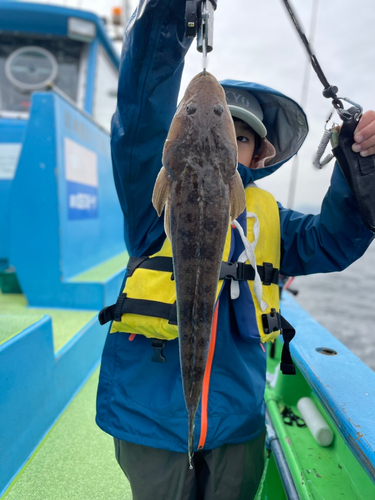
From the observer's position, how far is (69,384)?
134 inches

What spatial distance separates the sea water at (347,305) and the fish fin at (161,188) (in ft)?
30.5

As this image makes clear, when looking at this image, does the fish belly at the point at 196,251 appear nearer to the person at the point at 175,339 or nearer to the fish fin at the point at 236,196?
the fish fin at the point at 236,196

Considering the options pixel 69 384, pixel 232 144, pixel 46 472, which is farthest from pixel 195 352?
pixel 69 384

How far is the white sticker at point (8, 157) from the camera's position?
5.69m

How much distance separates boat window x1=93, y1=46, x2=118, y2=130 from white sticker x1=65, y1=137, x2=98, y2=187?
5.43 feet

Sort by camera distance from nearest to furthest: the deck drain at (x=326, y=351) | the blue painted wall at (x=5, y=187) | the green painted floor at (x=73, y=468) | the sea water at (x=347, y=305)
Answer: the green painted floor at (x=73, y=468)
the deck drain at (x=326, y=351)
the blue painted wall at (x=5, y=187)
the sea water at (x=347, y=305)

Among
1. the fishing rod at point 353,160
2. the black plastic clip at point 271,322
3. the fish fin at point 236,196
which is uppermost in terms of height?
the fishing rod at point 353,160

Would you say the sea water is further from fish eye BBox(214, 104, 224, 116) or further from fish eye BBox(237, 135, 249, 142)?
fish eye BBox(214, 104, 224, 116)

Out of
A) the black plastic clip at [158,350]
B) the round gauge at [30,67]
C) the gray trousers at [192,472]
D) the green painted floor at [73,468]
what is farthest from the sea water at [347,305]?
the round gauge at [30,67]

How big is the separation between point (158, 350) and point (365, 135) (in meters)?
1.50

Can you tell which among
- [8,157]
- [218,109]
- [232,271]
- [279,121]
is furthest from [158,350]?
[8,157]

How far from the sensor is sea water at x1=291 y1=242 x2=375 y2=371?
35.3ft

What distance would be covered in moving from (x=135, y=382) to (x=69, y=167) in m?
3.64

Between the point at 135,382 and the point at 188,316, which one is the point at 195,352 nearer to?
the point at 188,316
